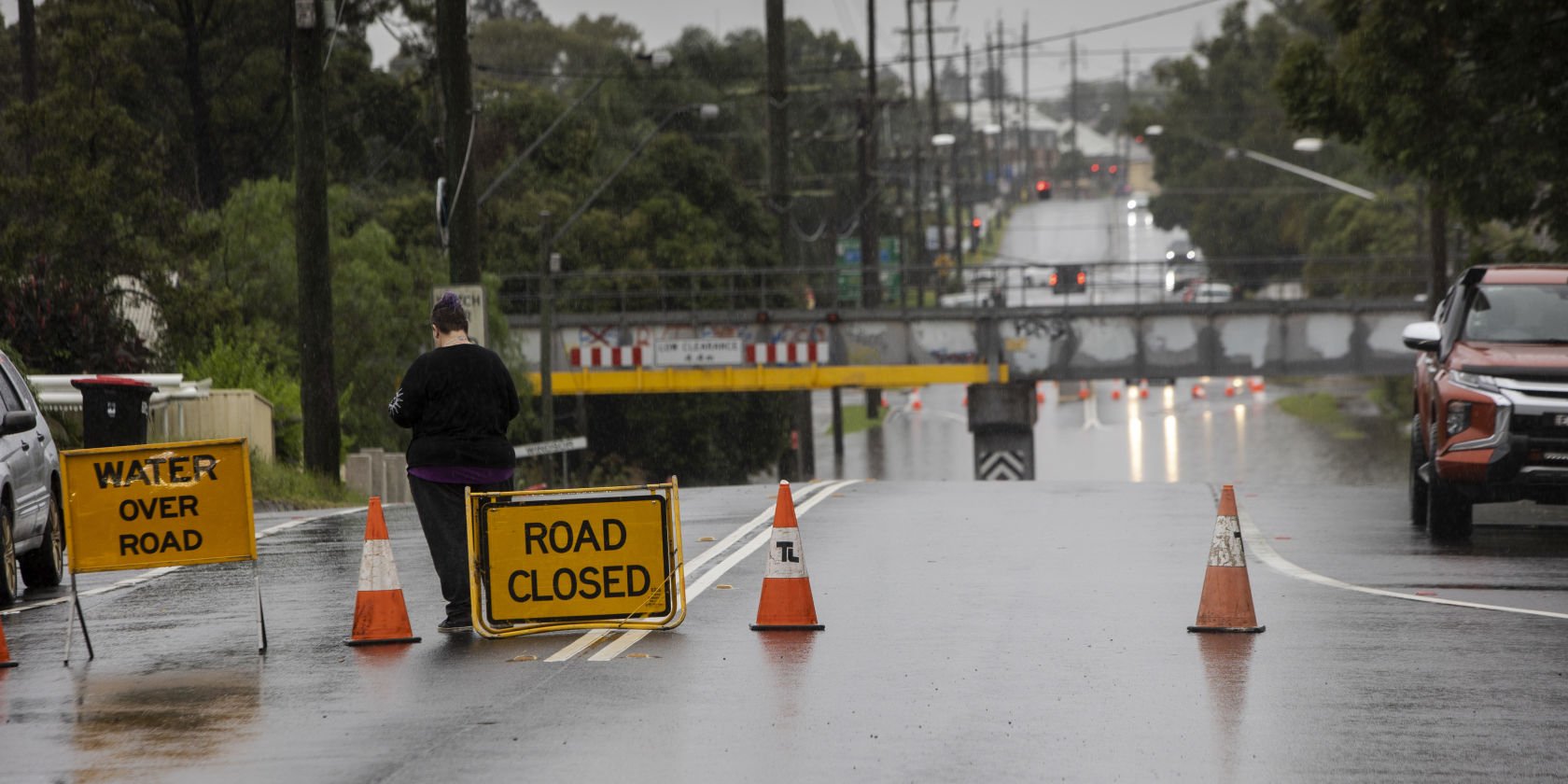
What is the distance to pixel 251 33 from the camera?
172 feet

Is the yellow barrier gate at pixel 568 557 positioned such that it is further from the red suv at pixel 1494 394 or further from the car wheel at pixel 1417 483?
A: the car wheel at pixel 1417 483

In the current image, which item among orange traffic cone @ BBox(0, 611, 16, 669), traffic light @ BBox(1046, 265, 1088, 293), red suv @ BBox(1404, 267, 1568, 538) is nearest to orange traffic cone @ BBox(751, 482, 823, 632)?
orange traffic cone @ BBox(0, 611, 16, 669)

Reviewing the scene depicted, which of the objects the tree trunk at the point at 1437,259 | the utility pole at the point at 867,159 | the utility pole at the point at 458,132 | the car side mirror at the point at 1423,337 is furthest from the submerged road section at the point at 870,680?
the utility pole at the point at 867,159

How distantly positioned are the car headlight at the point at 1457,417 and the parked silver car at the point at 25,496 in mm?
9845

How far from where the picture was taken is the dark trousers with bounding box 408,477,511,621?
11.3 meters

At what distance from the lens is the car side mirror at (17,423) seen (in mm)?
13391

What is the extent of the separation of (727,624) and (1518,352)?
758cm

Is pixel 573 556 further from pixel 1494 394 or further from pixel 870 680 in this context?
pixel 1494 394

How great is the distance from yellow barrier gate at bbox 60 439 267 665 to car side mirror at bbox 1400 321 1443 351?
9.39m

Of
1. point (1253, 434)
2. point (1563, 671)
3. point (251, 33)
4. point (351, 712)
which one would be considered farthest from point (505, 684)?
point (1253, 434)

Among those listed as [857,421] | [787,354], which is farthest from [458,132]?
[857,421]

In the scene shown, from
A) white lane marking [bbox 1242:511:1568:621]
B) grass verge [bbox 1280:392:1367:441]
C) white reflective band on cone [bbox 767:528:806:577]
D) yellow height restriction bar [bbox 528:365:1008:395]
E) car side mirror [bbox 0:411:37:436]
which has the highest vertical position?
car side mirror [bbox 0:411:37:436]

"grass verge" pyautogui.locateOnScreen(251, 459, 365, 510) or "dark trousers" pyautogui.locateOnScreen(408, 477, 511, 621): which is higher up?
"dark trousers" pyautogui.locateOnScreen(408, 477, 511, 621)

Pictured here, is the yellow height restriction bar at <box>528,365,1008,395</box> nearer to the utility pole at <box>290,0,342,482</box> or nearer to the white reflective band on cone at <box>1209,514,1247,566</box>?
the utility pole at <box>290,0,342,482</box>
